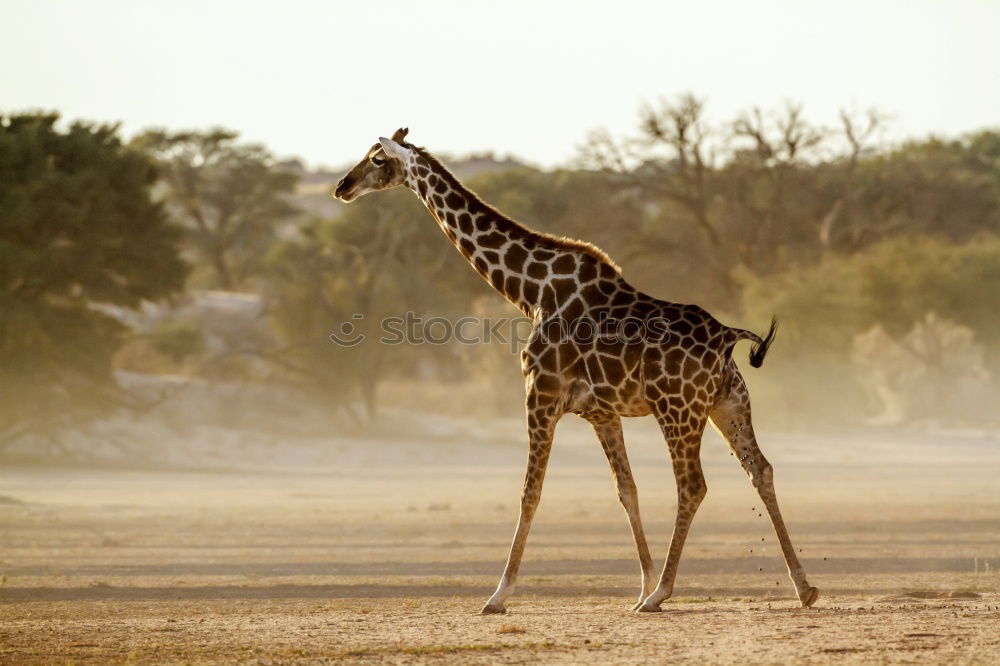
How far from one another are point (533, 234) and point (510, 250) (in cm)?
22

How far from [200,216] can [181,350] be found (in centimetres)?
2820

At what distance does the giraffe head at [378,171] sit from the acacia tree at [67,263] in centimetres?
1815

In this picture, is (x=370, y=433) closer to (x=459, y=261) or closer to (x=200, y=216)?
(x=459, y=261)

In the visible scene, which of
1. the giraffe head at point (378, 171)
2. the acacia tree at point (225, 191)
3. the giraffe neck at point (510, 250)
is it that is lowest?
the giraffe neck at point (510, 250)

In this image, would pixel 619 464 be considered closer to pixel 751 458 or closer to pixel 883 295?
pixel 751 458

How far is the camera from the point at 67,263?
97.6 ft

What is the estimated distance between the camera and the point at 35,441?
99.1 feet

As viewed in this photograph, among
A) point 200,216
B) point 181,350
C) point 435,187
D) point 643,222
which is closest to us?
point 435,187

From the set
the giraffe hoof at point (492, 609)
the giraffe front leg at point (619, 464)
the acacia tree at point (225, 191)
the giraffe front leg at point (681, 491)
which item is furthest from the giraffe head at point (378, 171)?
Result: the acacia tree at point (225, 191)

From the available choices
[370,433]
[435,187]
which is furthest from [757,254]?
[435,187]

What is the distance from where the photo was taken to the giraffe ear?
1176 cm

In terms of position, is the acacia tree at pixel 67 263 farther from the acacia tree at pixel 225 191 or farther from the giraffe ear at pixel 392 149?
the acacia tree at pixel 225 191

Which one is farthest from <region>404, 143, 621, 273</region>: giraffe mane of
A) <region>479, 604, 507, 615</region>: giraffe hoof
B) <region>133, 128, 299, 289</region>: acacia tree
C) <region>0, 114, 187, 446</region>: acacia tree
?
<region>133, 128, 299, 289</region>: acacia tree

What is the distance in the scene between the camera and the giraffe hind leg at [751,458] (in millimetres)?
10078
